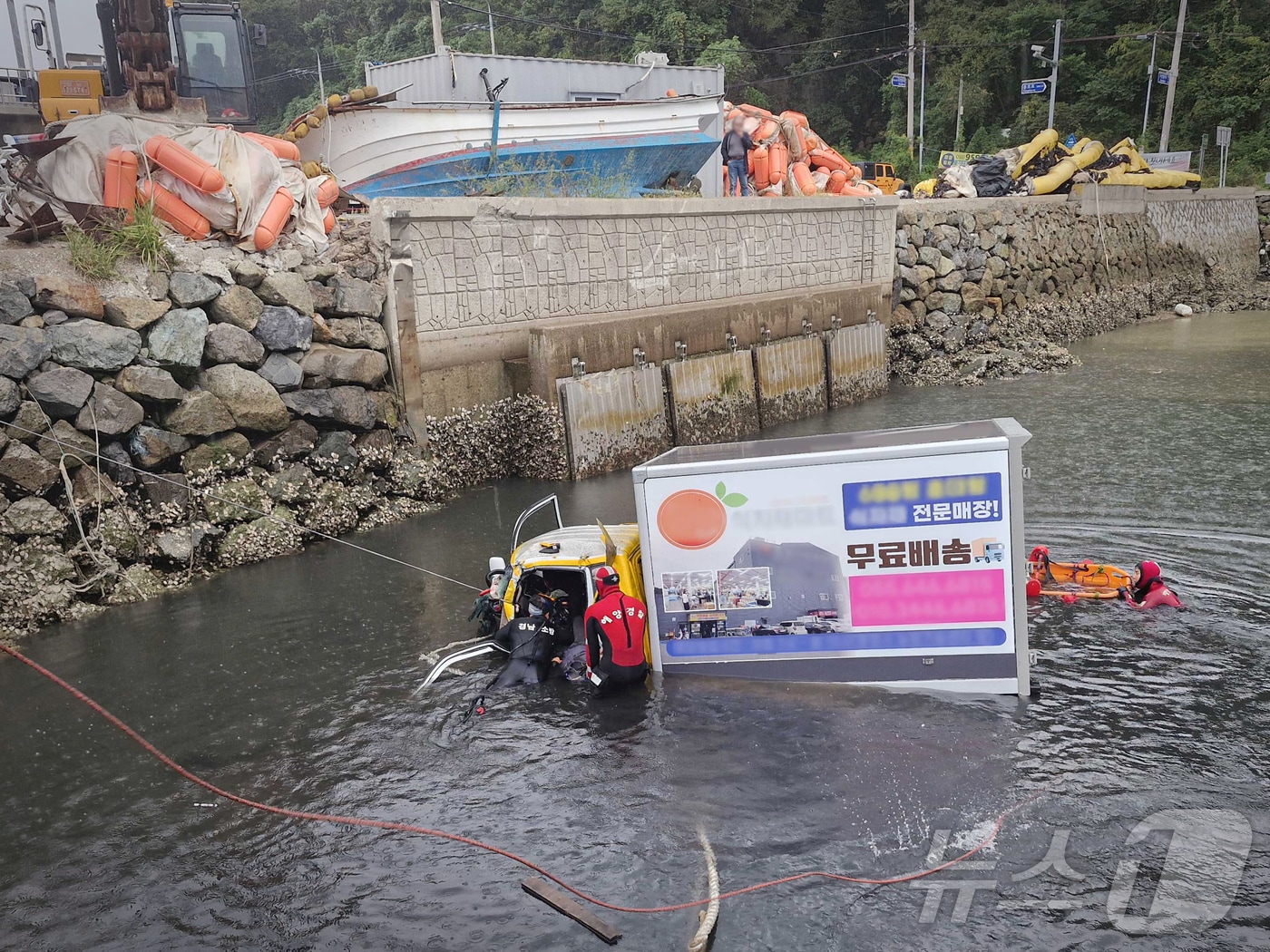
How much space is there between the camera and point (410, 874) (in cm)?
582

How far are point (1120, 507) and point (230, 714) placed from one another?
386 inches

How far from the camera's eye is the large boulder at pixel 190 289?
1175 cm

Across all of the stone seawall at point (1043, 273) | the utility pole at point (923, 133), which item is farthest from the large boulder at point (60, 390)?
the utility pole at point (923, 133)

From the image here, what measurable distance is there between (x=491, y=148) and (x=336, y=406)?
28.0ft

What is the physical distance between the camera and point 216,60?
19.9m

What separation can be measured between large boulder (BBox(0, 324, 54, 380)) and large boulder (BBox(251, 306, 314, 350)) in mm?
2434

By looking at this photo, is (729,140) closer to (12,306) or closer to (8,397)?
(12,306)

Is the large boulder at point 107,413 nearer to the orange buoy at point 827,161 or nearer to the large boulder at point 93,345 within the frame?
the large boulder at point 93,345

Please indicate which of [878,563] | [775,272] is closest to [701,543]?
[878,563]

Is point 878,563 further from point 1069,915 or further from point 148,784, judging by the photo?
point 148,784

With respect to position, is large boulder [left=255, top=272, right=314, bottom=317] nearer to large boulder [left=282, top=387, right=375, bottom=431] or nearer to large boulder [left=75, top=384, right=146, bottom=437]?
large boulder [left=282, top=387, right=375, bottom=431]

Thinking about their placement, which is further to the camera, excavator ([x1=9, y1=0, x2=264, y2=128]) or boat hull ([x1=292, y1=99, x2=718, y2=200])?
boat hull ([x1=292, y1=99, x2=718, y2=200])

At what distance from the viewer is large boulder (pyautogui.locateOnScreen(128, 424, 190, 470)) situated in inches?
436

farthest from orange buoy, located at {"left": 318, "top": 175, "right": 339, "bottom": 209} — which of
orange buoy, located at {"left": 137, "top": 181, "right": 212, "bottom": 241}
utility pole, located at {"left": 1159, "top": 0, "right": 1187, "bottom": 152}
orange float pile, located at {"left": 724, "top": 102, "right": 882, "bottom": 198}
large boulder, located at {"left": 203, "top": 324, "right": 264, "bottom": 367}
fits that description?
utility pole, located at {"left": 1159, "top": 0, "right": 1187, "bottom": 152}
